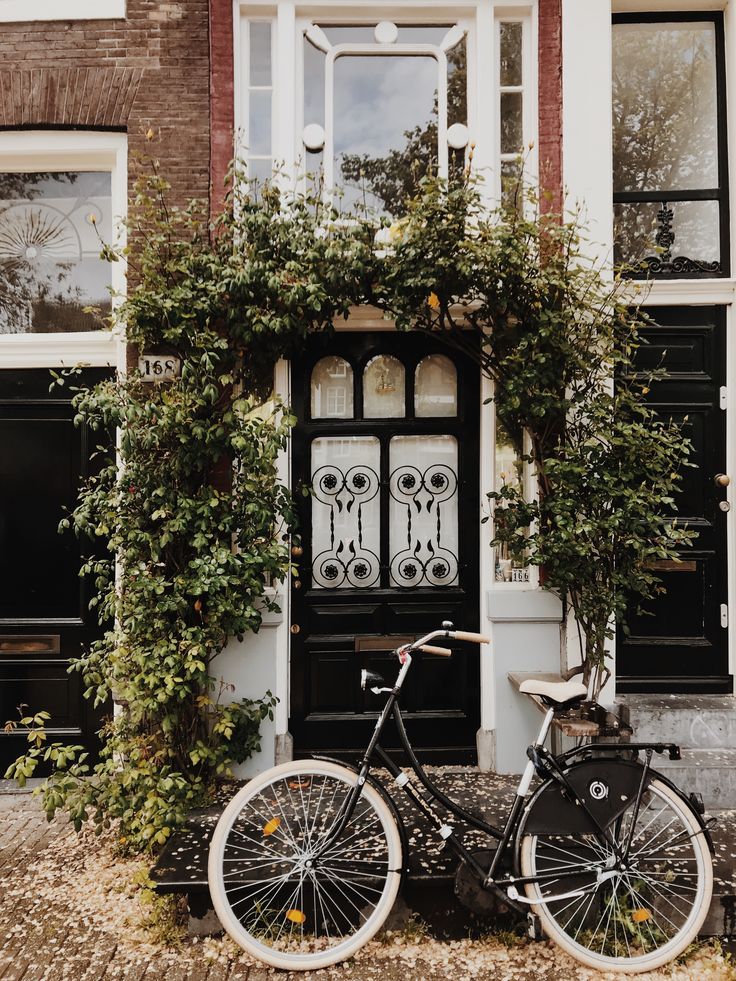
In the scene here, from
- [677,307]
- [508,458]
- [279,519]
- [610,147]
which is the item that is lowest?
[279,519]

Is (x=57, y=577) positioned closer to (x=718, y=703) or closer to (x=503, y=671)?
(x=503, y=671)

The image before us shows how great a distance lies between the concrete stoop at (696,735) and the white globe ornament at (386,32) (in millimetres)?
4648

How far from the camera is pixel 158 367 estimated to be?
441 cm

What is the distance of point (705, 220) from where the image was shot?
4.76 m

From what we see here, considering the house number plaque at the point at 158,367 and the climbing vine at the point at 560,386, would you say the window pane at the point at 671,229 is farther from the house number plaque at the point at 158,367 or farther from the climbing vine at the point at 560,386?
the house number plaque at the point at 158,367

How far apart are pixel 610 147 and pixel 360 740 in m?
4.27

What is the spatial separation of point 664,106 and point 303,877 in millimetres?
5293

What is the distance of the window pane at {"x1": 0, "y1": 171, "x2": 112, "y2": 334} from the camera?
4875 mm

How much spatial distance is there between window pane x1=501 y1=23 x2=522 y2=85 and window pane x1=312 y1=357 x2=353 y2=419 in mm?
2236

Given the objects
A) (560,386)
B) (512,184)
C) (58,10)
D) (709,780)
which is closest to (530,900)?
(709,780)

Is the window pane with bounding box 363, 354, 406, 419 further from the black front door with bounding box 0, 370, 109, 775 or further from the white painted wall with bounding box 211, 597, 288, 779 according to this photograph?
the black front door with bounding box 0, 370, 109, 775

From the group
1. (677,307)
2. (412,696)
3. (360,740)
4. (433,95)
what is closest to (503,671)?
(412,696)

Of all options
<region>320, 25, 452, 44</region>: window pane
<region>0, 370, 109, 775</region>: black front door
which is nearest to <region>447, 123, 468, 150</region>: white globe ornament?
<region>320, 25, 452, 44</region>: window pane

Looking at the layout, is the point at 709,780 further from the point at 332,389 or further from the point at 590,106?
the point at 590,106
